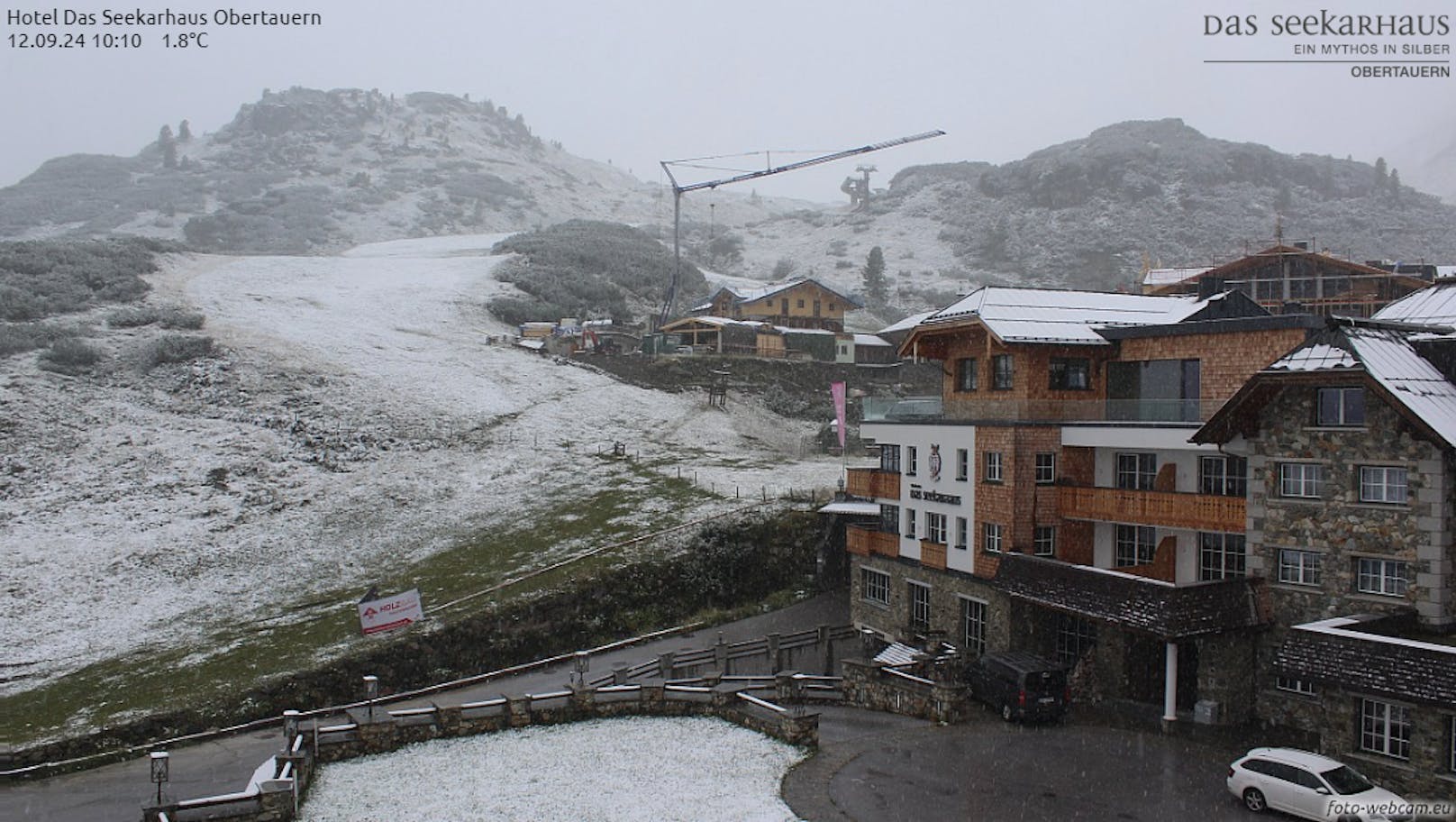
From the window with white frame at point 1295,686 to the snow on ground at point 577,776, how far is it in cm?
1348

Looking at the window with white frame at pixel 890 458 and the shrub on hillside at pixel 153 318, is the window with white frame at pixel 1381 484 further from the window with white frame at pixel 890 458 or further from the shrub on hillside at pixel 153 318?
the shrub on hillside at pixel 153 318

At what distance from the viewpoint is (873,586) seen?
138ft

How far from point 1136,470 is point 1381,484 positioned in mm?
8599

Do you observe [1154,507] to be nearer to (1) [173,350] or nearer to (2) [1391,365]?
(2) [1391,365]

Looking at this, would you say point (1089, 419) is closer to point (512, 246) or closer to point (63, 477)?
point (63, 477)

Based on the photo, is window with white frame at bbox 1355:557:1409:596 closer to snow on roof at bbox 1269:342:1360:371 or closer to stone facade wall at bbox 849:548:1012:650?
snow on roof at bbox 1269:342:1360:371

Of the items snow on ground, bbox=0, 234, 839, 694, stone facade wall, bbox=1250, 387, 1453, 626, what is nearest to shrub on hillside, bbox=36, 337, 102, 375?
snow on ground, bbox=0, 234, 839, 694

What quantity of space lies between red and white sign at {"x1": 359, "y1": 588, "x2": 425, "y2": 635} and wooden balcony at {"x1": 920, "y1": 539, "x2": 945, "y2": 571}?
1953 cm

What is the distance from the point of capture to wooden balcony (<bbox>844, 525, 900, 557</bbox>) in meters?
40.7

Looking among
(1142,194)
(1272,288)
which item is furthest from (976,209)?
(1272,288)

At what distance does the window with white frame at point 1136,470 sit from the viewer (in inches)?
1318

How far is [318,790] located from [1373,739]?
81.9 ft

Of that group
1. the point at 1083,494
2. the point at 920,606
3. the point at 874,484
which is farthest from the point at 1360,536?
the point at 874,484

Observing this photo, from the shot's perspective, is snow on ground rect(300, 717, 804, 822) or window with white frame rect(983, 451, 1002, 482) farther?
window with white frame rect(983, 451, 1002, 482)
